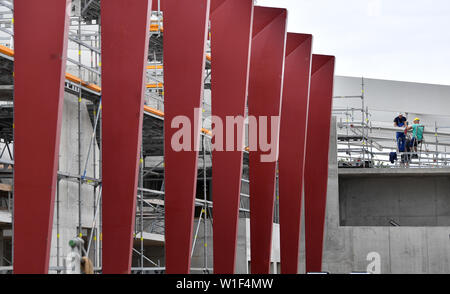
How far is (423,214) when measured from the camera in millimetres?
28094

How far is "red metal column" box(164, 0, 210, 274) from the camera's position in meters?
13.2

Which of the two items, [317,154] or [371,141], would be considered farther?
[371,141]

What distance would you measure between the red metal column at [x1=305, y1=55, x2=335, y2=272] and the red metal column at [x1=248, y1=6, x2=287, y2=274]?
444 cm

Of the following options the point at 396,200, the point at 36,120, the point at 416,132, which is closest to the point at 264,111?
the point at 36,120

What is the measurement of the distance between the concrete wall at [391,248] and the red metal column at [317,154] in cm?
326

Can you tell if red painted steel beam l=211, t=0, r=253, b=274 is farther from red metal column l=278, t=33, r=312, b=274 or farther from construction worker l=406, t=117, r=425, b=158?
construction worker l=406, t=117, r=425, b=158

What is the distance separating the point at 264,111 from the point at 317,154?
15.4 feet

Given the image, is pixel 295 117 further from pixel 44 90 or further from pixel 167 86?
pixel 44 90

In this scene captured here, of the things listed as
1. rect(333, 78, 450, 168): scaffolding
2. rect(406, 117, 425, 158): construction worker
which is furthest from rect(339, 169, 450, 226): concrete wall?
rect(406, 117, 425, 158): construction worker

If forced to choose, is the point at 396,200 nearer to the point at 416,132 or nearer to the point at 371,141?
the point at 416,132

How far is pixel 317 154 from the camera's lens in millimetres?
22375

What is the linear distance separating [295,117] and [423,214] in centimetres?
964

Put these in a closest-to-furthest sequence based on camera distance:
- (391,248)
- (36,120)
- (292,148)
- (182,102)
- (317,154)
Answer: (36,120)
(182,102)
(292,148)
(317,154)
(391,248)
